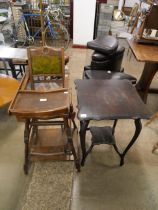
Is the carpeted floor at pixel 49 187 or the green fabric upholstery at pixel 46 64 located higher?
the green fabric upholstery at pixel 46 64

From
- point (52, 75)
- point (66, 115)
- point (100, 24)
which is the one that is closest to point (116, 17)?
point (100, 24)

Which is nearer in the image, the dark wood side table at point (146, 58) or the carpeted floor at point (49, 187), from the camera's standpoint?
the carpeted floor at point (49, 187)

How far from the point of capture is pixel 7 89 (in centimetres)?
232

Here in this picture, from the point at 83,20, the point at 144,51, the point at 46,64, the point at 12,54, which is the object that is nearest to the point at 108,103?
the point at 46,64

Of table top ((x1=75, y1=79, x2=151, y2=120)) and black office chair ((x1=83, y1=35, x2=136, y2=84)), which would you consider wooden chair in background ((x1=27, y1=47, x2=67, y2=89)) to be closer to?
table top ((x1=75, y1=79, x2=151, y2=120))

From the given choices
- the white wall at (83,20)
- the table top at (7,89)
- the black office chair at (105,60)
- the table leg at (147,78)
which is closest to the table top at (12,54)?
the table top at (7,89)

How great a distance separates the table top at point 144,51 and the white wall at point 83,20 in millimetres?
2165

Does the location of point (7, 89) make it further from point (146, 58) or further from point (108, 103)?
point (146, 58)

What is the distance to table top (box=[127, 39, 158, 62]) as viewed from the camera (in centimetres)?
198

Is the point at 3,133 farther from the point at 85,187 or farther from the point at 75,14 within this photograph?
the point at 75,14

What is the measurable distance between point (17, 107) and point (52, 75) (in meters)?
0.64

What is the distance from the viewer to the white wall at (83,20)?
Result: 4039mm

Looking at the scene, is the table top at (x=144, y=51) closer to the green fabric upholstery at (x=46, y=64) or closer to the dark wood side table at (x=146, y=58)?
the dark wood side table at (x=146, y=58)

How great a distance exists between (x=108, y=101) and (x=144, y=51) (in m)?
1.13
